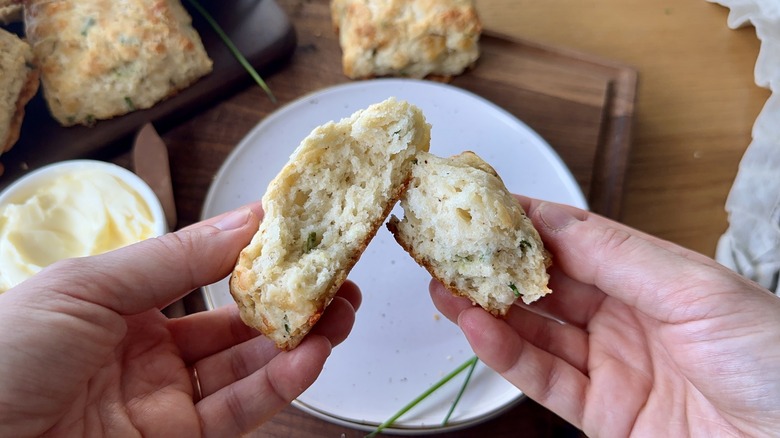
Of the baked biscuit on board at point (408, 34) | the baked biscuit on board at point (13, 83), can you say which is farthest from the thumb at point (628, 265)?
the baked biscuit on board at point (13, 83)

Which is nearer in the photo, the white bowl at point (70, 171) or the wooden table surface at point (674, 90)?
the white bowl at point (70, 171)

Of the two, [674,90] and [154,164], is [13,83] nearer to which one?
[154,164]

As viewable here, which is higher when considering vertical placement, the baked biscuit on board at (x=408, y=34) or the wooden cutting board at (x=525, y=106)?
the baked biscuit on board at (x=408, y=34)

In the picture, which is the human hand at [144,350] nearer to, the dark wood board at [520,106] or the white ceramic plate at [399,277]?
the white ceramic plate at [399,277]

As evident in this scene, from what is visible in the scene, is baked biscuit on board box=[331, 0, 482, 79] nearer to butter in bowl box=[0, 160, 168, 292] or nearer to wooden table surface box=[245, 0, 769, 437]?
wooden table surface box=[245, 0, 769, 437]

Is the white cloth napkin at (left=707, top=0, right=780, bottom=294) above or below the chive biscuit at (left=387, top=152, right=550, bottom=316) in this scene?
below

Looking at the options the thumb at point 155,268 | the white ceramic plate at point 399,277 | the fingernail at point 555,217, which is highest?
the fingernail at point 555,217

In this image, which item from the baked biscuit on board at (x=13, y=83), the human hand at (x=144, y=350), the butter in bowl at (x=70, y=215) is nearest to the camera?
the human hand at (x=144, y=350)

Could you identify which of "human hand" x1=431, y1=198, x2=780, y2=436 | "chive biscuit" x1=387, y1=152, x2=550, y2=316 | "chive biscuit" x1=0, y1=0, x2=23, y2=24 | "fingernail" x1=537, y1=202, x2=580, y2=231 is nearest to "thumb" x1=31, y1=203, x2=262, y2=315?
"chive biscuit" x1=387, y1=152, x2=550, y2=316
